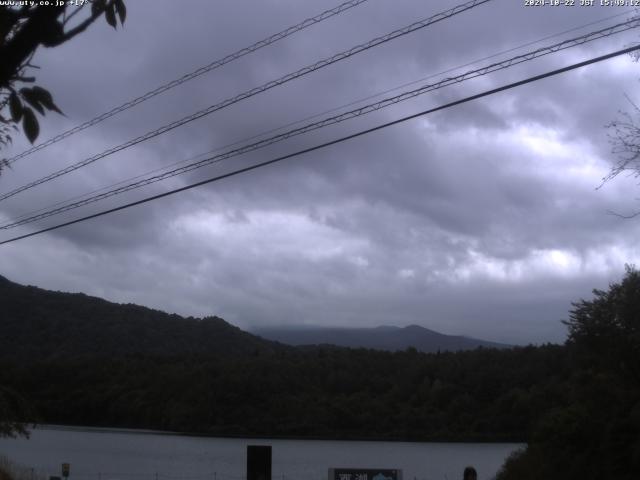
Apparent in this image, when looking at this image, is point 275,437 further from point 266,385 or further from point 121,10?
point 121,10

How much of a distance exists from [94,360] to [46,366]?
8.97 m

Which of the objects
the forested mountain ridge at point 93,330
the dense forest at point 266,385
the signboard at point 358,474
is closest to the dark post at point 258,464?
the signboard at point 358,474

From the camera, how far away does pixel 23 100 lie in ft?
12.8

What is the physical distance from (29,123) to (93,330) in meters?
81.1

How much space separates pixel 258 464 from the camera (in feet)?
60.4

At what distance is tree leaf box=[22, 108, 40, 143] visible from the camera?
3.90 m

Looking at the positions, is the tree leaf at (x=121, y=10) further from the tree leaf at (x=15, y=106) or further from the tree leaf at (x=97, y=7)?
the tree leaf at (x=15, y=106)

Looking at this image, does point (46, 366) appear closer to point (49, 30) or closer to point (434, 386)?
point (434, 386)

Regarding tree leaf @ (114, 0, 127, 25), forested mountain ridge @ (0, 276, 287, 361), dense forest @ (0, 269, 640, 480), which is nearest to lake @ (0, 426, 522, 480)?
dense forest @ (0, 269, 640, 480)

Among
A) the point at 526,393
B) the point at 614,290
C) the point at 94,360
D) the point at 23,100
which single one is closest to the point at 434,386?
the point at 526,393

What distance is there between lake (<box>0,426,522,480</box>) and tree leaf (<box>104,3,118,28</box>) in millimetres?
32474

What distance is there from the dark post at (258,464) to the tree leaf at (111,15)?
15433 millimetres

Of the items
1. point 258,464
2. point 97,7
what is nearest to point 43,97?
point 97,7

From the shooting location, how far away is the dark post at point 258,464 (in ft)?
60.4
